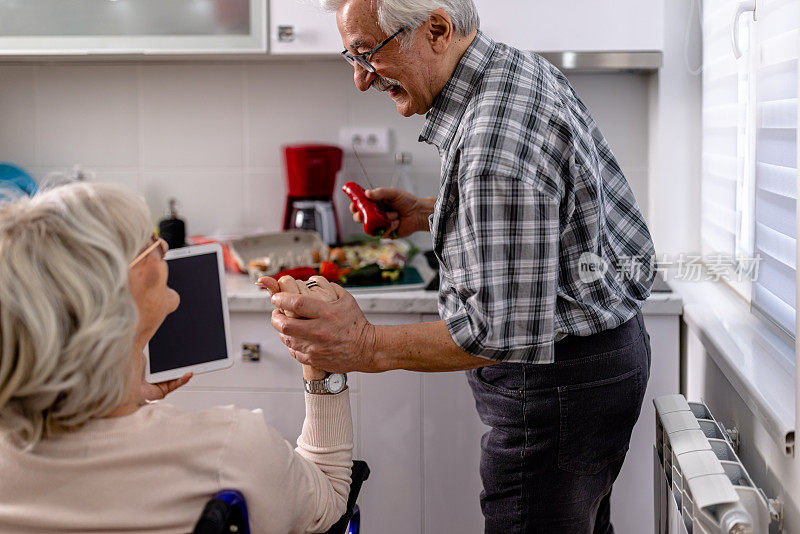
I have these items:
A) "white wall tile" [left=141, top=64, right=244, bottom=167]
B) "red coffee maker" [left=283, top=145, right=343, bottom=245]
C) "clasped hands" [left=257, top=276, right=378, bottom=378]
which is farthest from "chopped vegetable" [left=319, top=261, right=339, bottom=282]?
"clasped hands" [left=257, top=276, right=378, bottom=378]

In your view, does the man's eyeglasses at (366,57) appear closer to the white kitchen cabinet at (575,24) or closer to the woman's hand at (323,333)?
the woman's hand at (323,333)

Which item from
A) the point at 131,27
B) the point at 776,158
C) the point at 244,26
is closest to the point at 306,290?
the point at 776,158

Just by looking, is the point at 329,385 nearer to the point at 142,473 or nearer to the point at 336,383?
the point at 336,383

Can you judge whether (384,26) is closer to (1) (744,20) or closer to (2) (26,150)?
(1) (744,20)

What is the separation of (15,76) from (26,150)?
22cm

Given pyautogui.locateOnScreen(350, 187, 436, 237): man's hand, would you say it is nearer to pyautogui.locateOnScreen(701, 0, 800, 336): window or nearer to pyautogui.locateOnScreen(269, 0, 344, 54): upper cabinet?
pyautogui.locateOnScreen(269, 0, 344, 54): upper cabinet

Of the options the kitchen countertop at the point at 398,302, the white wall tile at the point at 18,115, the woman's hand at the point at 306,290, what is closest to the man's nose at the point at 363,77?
the woman's hand at the point at 306,290

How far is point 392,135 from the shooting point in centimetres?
249

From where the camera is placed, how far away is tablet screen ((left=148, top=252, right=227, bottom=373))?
Answer: 49.0 inches

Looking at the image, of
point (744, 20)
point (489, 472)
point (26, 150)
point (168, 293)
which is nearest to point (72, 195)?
point (168, 293)

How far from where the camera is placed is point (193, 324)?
125 centimetres

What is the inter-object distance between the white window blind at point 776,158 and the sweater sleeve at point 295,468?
78cm

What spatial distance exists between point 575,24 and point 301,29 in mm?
692

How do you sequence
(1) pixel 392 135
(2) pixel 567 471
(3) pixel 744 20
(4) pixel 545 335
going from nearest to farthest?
(4) pixel 545 335 < (2) pixel 567 471 < (3) pixel 744 20 < (1) pixel 392 135
